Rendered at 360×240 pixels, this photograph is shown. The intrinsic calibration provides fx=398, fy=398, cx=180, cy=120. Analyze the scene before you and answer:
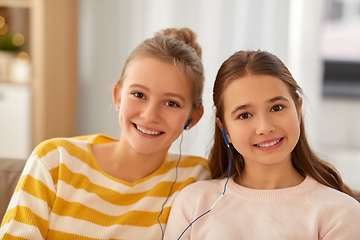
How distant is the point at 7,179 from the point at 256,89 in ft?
2.99

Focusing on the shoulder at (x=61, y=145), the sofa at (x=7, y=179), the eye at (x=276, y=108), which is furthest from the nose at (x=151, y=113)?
the sofa at (x=7, y=179)

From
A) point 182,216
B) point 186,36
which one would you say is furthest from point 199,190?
point 186,36

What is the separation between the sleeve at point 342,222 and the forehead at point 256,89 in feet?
1.15

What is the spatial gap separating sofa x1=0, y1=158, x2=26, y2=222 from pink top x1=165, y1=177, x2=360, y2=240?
575 mm

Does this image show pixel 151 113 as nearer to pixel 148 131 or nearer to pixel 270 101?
pixel 148 131

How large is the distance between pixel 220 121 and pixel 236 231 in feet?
1.22

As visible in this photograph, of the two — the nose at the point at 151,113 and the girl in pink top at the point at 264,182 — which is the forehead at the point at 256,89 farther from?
the nose at the point at 151,113

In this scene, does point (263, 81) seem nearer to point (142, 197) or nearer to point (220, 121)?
point (220, 121)

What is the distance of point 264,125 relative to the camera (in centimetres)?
117

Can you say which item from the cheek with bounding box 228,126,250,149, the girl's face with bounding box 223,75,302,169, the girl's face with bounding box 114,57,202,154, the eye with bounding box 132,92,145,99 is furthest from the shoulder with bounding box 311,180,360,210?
the eye with bounding box 132,92,145,99

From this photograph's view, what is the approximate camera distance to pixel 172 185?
135 cm

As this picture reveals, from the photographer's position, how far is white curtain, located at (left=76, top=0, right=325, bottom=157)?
2.71 m

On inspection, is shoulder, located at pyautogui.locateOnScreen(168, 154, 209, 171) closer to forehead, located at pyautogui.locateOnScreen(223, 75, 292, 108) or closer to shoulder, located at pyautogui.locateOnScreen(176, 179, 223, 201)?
shoulder, located at pyautogui.locateOnScreen(176, 179, 223, 201)

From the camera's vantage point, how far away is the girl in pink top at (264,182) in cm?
114
